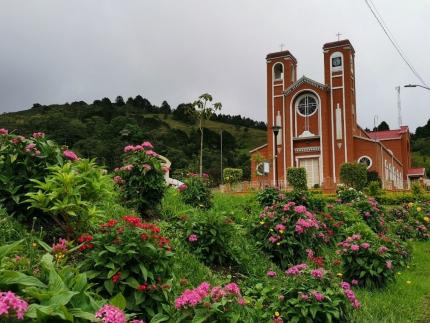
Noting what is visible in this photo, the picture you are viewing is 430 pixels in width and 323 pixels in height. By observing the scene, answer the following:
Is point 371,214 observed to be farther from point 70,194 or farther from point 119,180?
point 70,194

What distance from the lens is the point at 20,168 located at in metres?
5.06

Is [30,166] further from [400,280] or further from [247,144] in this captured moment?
[247,144]

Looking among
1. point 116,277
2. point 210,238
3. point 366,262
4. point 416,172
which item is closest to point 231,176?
point 366,262

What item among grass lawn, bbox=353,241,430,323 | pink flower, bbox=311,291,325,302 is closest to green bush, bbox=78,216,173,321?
pink flower, bbox=311,291,325,302

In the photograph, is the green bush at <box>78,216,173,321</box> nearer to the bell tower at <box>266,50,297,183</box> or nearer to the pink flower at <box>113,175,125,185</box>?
the pink flower at <box>113,175,125,185</box>

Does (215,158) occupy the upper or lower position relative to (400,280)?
upper

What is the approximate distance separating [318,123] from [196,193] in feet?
106

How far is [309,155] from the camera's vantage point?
39906mm

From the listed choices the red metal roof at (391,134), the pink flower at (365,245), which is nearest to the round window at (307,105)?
the red metal roof at (391,134)

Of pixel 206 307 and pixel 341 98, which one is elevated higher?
pixel 341 98

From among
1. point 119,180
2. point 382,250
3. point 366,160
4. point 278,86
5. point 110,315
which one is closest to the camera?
point 110,315

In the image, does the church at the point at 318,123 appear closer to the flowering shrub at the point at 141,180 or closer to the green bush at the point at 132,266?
the flowering shrub at the point at 141,180

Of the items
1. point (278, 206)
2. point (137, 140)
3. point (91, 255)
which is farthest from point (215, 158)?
point (91, 255)

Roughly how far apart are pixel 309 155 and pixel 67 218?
3630 centimetres
